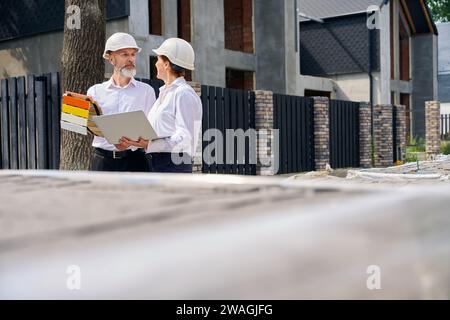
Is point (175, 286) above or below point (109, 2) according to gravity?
below

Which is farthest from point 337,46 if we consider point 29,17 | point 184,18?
point 29,17

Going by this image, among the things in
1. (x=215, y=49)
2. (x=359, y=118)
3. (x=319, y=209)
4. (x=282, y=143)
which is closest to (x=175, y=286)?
(x=319, y=209)

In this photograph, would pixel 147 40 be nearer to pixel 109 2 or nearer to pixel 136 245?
pixel 109 2

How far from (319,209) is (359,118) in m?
15.9

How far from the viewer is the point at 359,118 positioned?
16250 mm

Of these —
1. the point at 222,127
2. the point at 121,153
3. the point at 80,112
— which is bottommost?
the point at 121,153

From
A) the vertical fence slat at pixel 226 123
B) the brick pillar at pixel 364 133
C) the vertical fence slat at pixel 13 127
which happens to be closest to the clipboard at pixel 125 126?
the vertical fence slat at pixel 13 127

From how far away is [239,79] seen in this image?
17.8 meters

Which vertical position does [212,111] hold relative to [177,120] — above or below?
above

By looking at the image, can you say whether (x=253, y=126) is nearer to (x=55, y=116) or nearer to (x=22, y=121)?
(x=55, y=116)

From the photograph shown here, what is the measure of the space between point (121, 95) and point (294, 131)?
32.5 feet

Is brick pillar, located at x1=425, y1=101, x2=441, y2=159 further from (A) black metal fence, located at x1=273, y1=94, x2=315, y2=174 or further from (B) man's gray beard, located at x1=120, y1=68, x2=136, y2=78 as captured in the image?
(B) man's gray beard, located at x1=120, y1=68, x2=136, y2=78

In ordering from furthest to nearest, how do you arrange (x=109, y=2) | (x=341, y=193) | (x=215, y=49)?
(x=215, y=49)
(x=109, y=2)
(x=341, y=193)

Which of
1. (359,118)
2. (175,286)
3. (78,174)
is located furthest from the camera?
(359,118)
